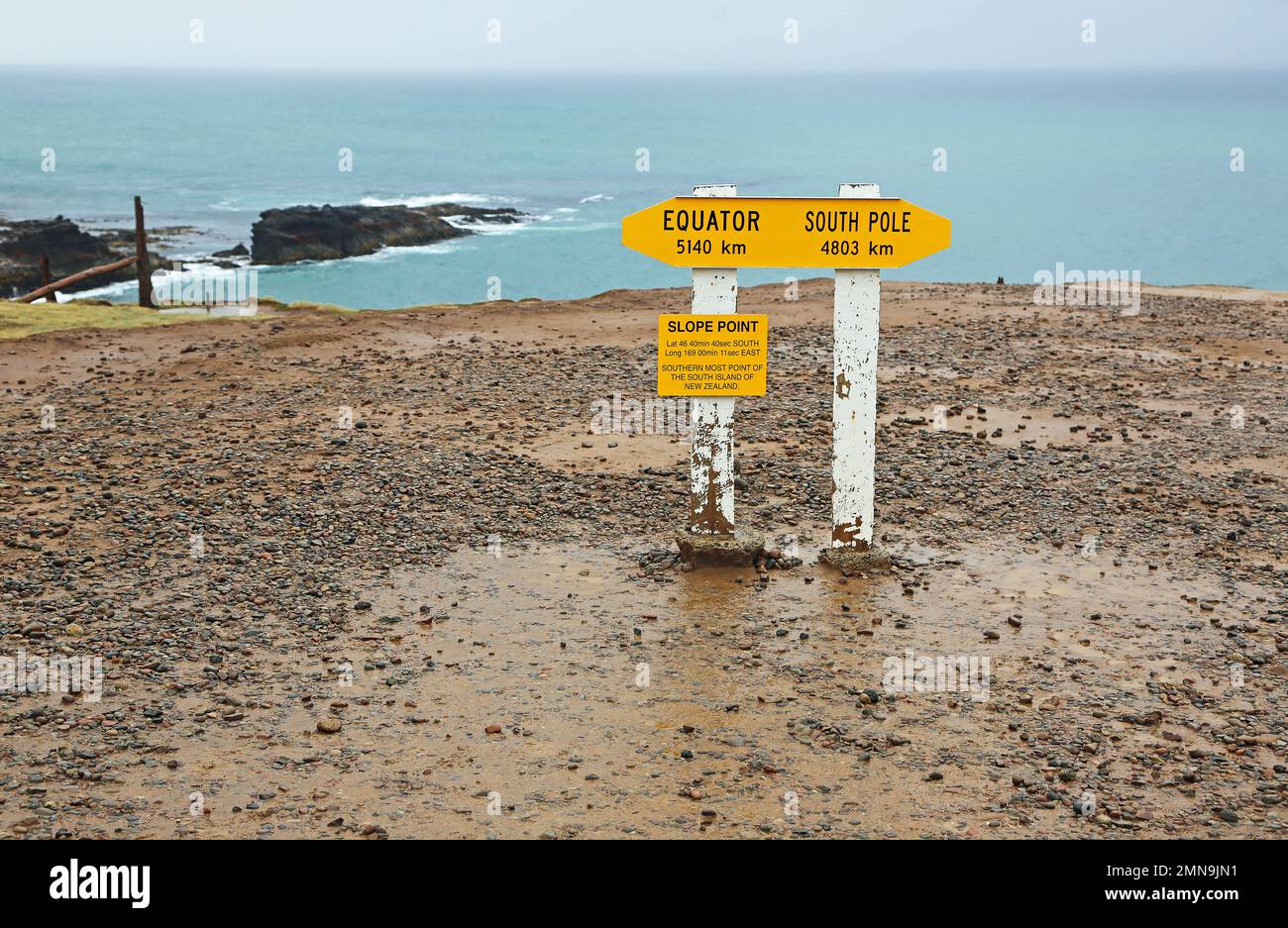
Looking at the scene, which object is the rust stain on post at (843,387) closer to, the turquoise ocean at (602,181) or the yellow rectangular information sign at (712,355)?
the yellow rectangular information sign at (712,355)

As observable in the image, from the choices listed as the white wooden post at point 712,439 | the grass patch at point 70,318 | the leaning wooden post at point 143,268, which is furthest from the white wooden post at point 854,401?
the leaning wooden post at point 143,268

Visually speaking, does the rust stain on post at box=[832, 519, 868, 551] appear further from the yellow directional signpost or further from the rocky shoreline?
the rocky shoreline

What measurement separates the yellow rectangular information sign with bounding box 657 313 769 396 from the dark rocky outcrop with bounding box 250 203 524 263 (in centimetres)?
4582

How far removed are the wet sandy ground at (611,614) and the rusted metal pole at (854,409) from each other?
45 centimetres

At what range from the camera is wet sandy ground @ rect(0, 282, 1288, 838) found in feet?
21.6

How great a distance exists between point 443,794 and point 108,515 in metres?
5.41

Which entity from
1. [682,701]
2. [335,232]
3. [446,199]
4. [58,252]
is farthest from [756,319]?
[446,199]

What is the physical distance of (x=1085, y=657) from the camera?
8273 mm

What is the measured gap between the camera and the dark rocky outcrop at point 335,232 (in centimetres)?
5347

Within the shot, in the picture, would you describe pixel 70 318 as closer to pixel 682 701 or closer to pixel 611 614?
pixel 611 614

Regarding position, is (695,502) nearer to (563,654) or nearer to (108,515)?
(563,654)

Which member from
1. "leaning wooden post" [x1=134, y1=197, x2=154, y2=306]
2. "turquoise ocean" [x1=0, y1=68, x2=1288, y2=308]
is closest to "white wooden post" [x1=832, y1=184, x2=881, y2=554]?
"leaning wooden post" [x1=134, y1=197, x2=154, y2=306]

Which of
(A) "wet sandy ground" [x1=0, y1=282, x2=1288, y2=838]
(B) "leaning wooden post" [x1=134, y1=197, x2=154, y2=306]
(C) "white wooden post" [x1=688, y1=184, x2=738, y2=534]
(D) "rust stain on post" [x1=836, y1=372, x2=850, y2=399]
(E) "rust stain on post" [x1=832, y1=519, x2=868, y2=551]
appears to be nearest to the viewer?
(A) "wet sandy ground" [x1=0, y1=282, x2=1288, y2=838]

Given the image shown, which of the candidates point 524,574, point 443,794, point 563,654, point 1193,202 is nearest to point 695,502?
point 524,574
